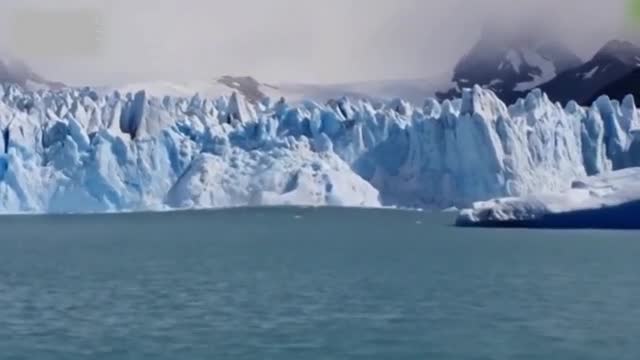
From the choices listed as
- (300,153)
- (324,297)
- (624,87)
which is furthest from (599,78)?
(324,297)

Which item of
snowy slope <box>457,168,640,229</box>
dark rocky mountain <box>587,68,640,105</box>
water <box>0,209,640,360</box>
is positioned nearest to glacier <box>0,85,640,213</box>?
snowy slope <box>457,168,640,229</box>

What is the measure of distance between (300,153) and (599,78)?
27930 mm

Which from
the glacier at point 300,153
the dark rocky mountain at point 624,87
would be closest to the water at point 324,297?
the glacier at point 300,153

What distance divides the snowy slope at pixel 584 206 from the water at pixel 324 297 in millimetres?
584

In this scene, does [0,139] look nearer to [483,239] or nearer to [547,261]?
[483,239]

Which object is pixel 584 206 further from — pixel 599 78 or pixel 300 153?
pixel 599 78

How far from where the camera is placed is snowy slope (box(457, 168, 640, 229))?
31547mm

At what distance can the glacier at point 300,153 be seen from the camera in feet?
139

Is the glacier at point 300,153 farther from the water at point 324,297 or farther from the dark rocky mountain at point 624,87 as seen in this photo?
the dark rocky mountain at point 624,87

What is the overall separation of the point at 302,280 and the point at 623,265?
21.8 ft

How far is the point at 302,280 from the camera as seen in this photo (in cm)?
1973

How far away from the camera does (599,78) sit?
67188 mm

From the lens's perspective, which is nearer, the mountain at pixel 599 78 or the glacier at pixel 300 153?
the glacier at pixel 300 153

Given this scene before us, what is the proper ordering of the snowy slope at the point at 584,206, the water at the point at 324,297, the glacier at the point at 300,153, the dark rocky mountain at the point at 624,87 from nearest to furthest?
the water at the point at 324,297
the snowy slope at the point at 584,206
the glacier at the point at 300,153
the dark rocky mountain at the point at 624,87
